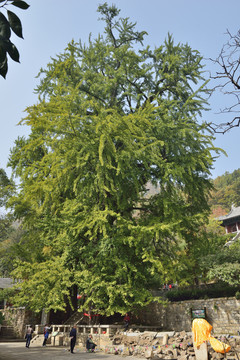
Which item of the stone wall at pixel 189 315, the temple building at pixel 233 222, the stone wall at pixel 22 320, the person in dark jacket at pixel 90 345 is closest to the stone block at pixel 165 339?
the person in dark jacket at pixel 90 345

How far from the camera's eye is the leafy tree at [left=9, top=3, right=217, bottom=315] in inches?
559

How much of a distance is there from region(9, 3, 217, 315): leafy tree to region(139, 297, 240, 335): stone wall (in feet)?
10.3

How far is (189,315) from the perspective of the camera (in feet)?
57.1

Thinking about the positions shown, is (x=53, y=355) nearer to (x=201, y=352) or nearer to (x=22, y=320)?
(x=201, y=352)

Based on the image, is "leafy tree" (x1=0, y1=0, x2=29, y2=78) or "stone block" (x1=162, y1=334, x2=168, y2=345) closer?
"leafy tree" (x1=0, y1=0, x2=29, y2=78)

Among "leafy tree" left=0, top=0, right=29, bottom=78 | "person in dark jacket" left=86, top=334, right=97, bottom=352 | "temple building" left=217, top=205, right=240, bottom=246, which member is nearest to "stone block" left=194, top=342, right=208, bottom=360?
"person in dark jacket" left=86, top=334, right=97, bottom=352

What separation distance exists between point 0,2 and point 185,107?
1633 cm

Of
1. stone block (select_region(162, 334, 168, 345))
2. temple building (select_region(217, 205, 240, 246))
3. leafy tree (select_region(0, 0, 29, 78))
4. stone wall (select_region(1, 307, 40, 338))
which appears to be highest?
temple building (select_region(217, 205, 240, 246))

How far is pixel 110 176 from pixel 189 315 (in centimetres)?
1032

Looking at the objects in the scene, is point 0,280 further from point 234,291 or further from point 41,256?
point 234,291

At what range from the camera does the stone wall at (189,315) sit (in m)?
15.5

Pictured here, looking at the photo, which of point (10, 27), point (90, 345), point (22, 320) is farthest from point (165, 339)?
point (22, 320)

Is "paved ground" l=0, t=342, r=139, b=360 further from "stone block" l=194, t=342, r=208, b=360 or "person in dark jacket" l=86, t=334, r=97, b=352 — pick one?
"stone block" l=194, t=342, r=208, b=360

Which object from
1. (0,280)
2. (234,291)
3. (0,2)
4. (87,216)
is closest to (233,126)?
(0,2)
